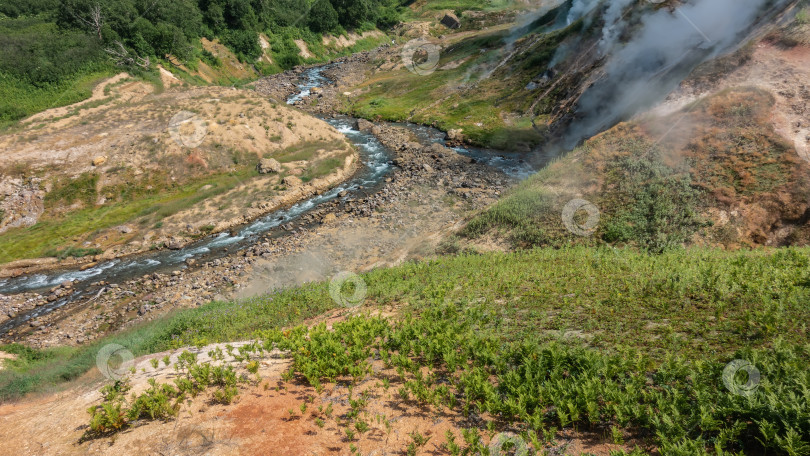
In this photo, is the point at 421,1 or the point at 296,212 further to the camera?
the point at 421,1

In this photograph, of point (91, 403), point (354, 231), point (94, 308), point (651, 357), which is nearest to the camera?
point (651, 357)

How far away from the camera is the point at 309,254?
93.4ft

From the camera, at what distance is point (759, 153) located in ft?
63.7

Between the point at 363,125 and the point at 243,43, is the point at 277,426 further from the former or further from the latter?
the point at 243,43

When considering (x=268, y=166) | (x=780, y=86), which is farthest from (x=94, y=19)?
(x=780, y=86)

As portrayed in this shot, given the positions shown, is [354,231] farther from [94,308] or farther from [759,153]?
[759,153]

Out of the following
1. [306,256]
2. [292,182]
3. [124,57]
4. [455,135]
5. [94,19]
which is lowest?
[306,256]

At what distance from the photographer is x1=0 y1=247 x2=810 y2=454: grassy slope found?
6309 mm

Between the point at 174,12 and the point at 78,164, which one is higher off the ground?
the point at 174,12

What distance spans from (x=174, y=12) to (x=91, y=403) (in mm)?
75674

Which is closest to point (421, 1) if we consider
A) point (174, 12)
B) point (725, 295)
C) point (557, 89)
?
point (174, 12)

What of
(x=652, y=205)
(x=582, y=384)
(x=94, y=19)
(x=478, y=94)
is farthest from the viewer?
(x=478, y=94)

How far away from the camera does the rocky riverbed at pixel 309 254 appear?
76.9 feet

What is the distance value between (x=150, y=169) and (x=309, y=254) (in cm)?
2108
